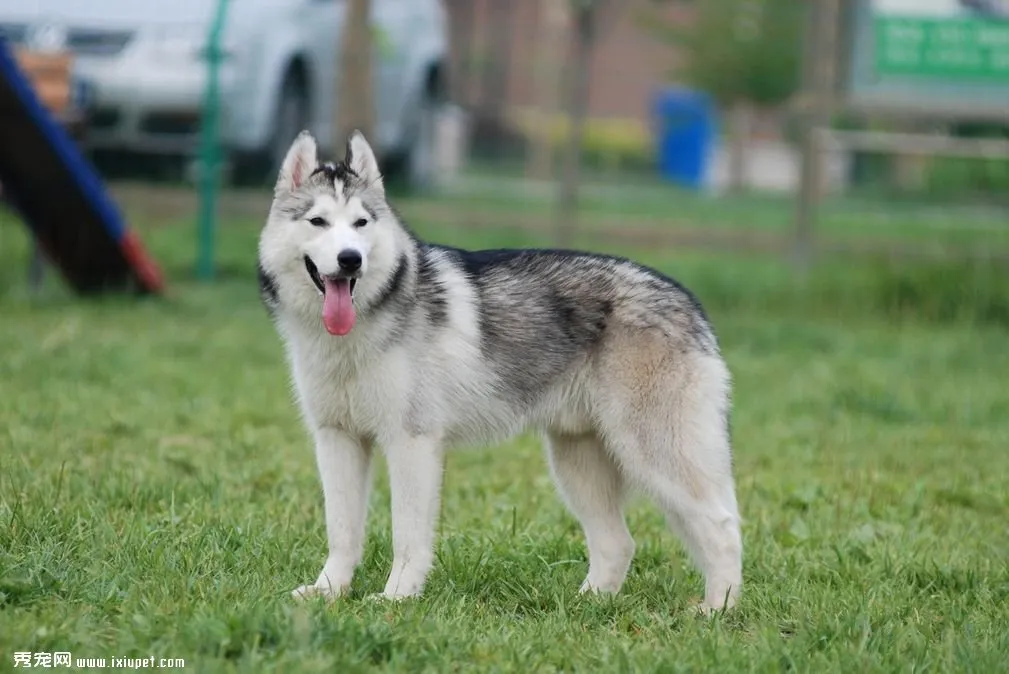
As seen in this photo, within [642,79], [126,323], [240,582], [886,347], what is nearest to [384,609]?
[240,582]

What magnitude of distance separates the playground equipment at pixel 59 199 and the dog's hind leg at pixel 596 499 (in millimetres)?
5427

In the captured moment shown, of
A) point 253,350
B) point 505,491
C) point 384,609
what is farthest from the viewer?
point 253,350

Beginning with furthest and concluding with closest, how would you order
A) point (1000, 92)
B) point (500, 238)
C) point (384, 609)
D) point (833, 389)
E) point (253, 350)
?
point (500, 238), point (1000, 92), point (253, 350), point (833, 389), point (384, 609)

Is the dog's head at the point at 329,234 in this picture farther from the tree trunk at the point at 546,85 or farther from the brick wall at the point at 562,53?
the tree trunk at the point at 546,85

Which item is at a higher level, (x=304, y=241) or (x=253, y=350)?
(x=304, y=241)

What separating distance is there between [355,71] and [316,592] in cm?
821

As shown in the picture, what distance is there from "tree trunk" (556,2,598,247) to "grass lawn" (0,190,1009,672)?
7.58 ft

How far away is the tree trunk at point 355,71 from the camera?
37.9 ft

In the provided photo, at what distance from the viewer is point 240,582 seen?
3.94 meters

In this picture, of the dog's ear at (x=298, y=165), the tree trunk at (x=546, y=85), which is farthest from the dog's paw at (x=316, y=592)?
the tree trunk at (x=546, y=85)

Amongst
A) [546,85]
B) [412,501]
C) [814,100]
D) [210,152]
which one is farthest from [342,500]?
[546,85]

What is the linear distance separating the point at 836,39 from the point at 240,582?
27.3 ft

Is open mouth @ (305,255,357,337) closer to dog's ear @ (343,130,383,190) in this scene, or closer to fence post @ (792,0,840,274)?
dog's ear @ (343,130,383,190)

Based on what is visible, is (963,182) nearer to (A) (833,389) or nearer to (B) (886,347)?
(B) (886,347)
